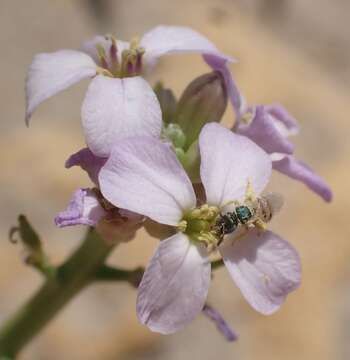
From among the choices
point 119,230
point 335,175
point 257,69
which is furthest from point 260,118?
point 257,69

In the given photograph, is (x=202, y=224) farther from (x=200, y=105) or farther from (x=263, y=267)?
(x=200, y=105)

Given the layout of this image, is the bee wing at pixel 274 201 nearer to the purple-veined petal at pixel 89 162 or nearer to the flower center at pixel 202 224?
the flower center at pixel 202 224

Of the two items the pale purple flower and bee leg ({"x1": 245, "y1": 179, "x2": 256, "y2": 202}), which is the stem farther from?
Answer: bee leg ({"x1": 245, "y1": 179, "x2": 256, "y2": 202})

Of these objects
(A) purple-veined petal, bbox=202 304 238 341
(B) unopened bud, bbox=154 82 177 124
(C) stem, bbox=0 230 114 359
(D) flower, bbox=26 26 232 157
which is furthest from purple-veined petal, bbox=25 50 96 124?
(A) purple-veined petal, bbox=202 304 238 341

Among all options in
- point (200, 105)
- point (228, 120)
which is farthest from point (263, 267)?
point (228, 120)

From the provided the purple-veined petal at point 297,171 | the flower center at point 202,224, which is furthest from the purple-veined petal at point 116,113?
the purple-veined petal at point 297,171

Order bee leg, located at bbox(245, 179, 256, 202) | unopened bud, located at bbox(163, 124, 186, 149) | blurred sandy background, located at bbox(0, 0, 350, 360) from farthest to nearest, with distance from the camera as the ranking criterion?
blurred sandy background, located at bbox(0, 0, 350, 360), unopened bud, located at bbox(163, 124, 186, 149), bee leg, located at bbox(245, 179, 256, 202)
